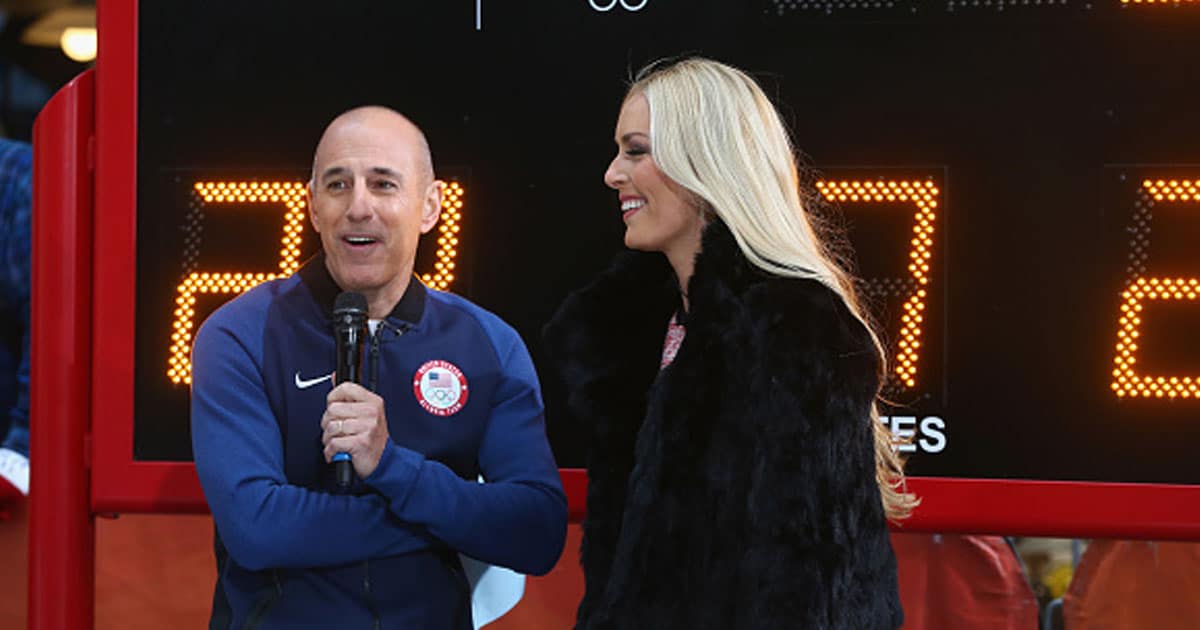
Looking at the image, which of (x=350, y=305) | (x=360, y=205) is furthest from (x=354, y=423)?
(x=360, y=205)

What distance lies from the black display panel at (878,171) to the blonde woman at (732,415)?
2.07ft

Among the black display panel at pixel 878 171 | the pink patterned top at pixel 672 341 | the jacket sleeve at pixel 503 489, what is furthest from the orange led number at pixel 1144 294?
the jacket sleeve at pixel 503 489

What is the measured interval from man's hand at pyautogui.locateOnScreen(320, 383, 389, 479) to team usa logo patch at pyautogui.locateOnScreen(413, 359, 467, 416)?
0.26 metres

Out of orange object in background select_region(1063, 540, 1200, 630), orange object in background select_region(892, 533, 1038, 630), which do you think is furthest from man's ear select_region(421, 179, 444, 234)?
orange object in background select_region(1063, 540, 1200, 630)

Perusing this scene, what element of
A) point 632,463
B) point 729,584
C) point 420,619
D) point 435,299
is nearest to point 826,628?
point 729,584

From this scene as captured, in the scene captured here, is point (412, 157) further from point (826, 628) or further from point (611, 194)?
point (826, 628)

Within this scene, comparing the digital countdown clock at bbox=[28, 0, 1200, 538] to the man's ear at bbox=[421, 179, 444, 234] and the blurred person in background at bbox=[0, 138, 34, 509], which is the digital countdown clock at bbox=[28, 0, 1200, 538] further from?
the blurred person in background at bbox=[0, 138, 34, 509]

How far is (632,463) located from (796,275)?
47 centimetres

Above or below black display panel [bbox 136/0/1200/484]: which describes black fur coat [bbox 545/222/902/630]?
below

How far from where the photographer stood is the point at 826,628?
2.23m

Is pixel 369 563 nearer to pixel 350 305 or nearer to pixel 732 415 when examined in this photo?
pixel 350 305

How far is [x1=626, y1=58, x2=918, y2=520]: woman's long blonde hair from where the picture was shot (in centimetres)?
241

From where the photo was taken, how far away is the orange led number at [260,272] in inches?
129

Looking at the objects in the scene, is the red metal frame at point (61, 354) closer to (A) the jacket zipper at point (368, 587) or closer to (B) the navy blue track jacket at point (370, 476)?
(B) the navy blue track jacket at point (370, 476)
